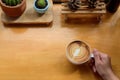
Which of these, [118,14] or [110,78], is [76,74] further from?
[118,14]

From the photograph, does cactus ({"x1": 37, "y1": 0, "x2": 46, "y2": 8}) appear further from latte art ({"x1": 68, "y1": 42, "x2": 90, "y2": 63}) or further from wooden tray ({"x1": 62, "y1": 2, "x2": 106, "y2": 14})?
latte art ({"x1": 68, "y1": 42, "x2": 90, "y2": 63})

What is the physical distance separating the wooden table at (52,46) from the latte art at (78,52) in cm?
4

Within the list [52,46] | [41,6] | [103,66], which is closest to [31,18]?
[41,6]

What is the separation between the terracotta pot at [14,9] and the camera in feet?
4.29

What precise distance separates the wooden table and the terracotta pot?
0.07 meters

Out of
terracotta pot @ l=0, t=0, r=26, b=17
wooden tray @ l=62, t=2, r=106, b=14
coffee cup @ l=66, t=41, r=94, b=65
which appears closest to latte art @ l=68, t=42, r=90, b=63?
coffee cup @ l=66, t=41, r=94, b=65

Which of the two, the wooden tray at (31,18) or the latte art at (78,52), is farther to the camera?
the wooden tray at (31,18)

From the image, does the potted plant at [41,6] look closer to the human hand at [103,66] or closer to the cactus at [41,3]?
the cactus at [41,3]

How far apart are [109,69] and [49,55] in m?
0.30

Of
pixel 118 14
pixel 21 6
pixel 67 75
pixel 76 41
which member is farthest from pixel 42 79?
pixel 118 14

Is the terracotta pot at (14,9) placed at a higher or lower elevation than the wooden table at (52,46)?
higher

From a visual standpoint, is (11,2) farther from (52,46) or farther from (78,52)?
(78,52)

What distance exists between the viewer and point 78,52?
126 cm

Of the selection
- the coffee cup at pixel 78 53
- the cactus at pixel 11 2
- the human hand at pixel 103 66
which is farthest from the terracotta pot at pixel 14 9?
the human hand at pixel 103 66
